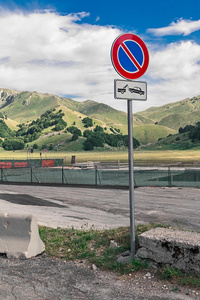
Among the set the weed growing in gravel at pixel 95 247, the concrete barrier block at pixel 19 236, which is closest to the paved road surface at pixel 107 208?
the weed growing in gravel at pixel 95 247

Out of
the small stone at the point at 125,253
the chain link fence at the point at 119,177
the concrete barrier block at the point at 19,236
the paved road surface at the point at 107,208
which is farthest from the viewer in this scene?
the chain link fence at the point at 119,177

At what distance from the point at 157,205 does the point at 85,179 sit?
13644mm

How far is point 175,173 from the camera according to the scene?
2561cm

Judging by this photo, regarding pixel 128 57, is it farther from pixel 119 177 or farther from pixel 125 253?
pixel 119 177

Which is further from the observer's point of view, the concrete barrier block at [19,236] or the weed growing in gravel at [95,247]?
the concrete barrier block at [19,236]

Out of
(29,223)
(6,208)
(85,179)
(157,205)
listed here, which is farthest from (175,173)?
(29,223)

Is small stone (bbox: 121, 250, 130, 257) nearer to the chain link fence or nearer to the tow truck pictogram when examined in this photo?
the tow truck pictogram

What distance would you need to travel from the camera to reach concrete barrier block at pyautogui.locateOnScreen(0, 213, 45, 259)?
6.72 meters

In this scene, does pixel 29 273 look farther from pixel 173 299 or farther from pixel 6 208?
pixel 6 208

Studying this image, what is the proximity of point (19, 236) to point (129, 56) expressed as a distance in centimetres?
418

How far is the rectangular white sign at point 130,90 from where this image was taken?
227 inches

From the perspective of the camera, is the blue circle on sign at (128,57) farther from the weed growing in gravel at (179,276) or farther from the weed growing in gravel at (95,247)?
the weed growing in gravel at (179,276)

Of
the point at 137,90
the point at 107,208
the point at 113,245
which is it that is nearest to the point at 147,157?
the point at 107,208

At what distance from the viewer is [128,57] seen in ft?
19.6
